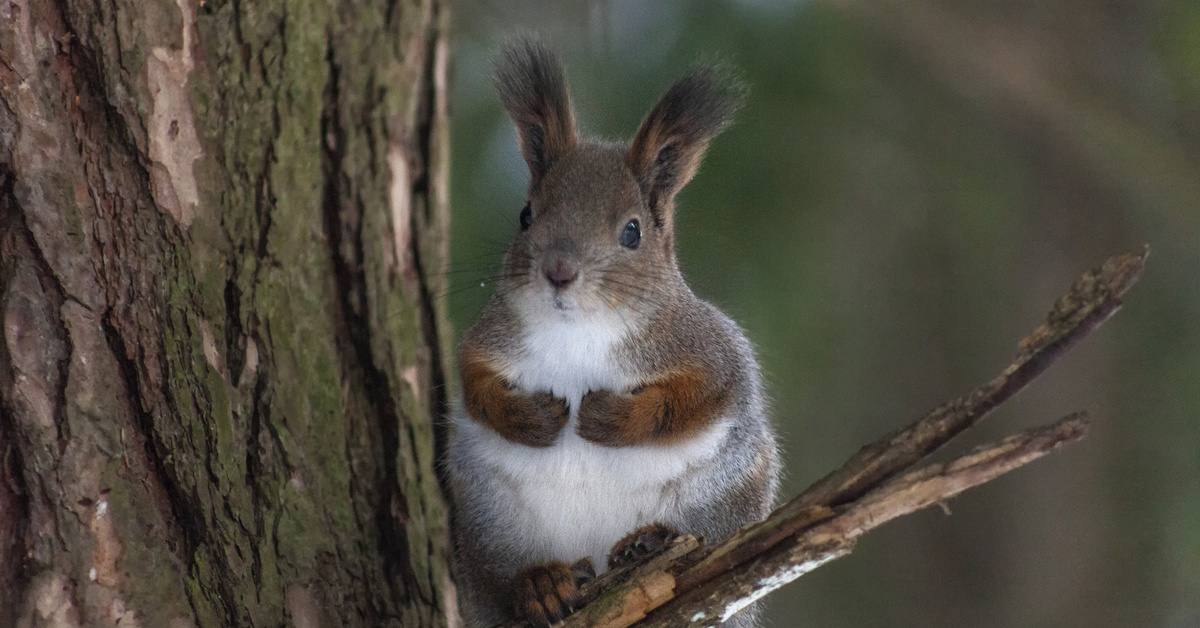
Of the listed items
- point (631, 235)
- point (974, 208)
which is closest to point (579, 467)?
point (631, 235)

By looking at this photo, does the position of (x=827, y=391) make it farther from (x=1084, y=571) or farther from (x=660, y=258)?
(x=660, y=258)

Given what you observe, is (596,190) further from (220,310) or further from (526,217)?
(220,310)

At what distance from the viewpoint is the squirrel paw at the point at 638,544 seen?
81.3 inches

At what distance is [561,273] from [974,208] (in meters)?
2.86

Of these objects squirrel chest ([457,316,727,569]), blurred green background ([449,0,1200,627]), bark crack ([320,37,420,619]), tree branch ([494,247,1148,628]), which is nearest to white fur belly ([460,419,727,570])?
squirrel chest ([457,316,727,569])

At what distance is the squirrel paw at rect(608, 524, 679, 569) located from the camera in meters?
2.06

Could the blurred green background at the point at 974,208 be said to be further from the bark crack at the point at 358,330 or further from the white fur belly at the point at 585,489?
the bark crack at the point at 358,330

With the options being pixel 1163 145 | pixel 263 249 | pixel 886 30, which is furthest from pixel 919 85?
pixel 263 249

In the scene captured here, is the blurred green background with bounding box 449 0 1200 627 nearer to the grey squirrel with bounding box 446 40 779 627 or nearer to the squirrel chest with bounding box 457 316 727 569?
the grey squirrel with bounding box 446 40 779 627

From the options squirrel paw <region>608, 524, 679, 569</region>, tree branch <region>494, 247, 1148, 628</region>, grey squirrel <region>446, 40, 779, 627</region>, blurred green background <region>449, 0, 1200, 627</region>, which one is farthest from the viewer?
blurred green background <region>449, 0, 1200, 627</region>

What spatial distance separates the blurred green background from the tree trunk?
1495 millimetres

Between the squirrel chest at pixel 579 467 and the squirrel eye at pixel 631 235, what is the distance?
22cm

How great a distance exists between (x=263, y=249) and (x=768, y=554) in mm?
906

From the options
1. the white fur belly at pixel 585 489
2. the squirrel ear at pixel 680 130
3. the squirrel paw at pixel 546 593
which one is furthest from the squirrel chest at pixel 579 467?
the squirrel ear at pixel 680 130
